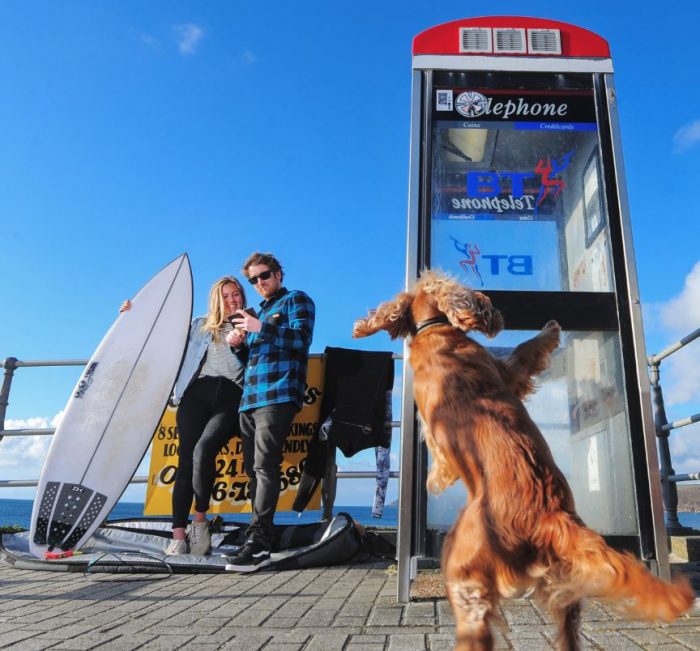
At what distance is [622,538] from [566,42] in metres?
3.17

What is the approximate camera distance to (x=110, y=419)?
17.0 ft

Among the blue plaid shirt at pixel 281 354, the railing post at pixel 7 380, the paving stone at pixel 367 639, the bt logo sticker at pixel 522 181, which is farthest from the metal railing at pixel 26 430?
the paving stone at pixel 367 639

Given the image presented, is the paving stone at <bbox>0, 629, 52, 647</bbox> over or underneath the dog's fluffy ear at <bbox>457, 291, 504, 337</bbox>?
underneath

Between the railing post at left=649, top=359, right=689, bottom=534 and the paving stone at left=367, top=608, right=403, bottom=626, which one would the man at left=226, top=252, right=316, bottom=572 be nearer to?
the paving stone at left=367, top=608, right=403, bottom=626

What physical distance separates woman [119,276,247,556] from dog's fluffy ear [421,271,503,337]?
7.93 feet

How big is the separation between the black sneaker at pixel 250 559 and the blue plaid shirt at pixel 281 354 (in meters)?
0.98

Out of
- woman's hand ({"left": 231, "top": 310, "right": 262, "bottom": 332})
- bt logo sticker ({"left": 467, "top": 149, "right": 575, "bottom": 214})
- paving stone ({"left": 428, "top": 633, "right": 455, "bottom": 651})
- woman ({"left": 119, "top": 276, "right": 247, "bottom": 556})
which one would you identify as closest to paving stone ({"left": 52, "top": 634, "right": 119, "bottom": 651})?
paving stone ({"left": 428, "top": 633, "right": 455, "bottom": 651})

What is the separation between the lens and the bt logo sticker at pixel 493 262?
3.71 metres

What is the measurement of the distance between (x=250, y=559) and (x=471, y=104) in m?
3.46

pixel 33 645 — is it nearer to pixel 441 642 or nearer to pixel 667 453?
pixel 441 642

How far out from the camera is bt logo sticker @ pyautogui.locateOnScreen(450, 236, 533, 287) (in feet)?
12.2

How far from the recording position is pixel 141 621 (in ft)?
9.02

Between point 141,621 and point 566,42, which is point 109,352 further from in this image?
point 566,42

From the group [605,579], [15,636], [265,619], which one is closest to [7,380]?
[15,636]
